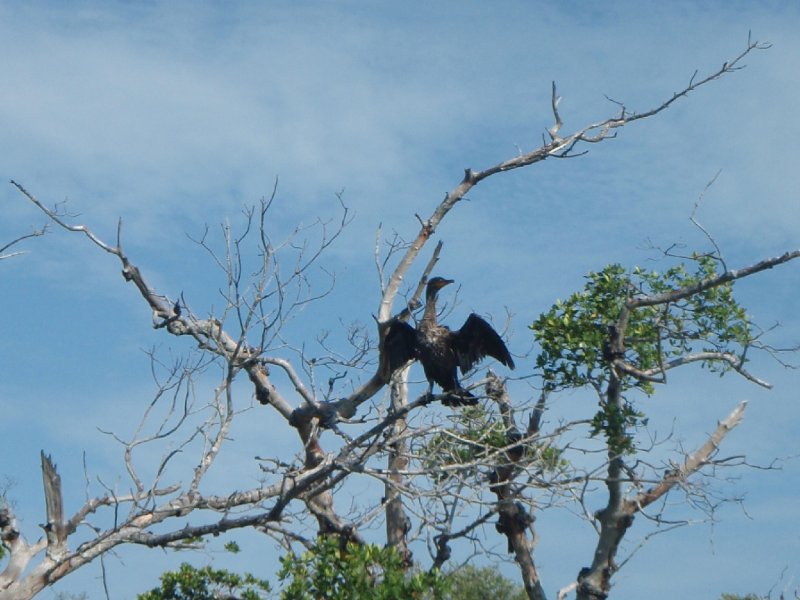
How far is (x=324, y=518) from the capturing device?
8023 mm

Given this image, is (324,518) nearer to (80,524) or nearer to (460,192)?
(80,524)

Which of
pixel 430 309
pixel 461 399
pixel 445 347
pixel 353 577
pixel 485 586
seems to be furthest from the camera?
pixel 485 586

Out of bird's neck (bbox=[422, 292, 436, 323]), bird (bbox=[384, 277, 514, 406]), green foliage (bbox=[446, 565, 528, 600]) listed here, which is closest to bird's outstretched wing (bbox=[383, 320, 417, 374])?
bird (bbox=[384, 277, 514, 406])

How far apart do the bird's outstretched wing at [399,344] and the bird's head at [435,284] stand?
62 cm

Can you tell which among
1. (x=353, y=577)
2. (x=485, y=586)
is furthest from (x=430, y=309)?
(x=485, y=586)

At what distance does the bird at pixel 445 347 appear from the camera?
26.3 feet

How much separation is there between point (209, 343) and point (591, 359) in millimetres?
2870

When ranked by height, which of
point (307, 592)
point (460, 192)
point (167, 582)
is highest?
point (460, 192)

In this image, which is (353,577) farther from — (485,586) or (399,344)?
(485,586)

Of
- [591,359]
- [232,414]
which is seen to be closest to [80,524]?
[232,414]

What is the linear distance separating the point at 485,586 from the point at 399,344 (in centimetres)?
869

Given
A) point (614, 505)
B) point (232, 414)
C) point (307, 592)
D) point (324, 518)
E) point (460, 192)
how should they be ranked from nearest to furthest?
point (232, 414) → point (307, 592) → point (460, 192) → point (324, 518) → point (614, 505)

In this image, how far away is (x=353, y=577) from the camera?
6.77 metres

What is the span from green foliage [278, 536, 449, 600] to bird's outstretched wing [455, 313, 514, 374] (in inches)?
73.2
